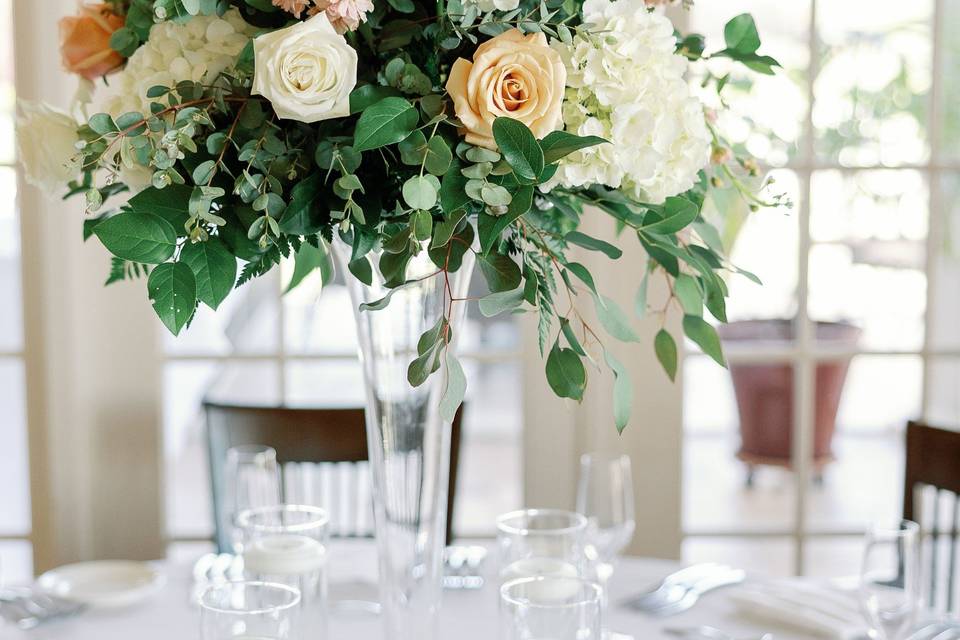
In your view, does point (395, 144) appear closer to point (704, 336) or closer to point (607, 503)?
point (704, 336)

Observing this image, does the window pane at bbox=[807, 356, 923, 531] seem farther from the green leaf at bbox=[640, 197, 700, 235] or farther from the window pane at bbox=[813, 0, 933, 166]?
the green leaf at bbox=[640, 197, 700, 235]

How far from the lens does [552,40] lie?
36.8 inches

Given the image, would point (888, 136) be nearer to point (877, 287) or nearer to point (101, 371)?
point (877, 287)

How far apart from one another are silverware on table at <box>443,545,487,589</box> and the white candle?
1.29ft

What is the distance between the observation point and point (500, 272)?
0.89 m

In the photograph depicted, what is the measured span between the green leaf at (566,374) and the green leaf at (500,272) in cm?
7

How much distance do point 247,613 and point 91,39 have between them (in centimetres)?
58

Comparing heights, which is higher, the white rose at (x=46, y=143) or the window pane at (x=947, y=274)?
the white rose at (x=46, y=143)

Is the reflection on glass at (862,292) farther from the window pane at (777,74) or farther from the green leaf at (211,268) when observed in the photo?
the green leaf at (211,268)

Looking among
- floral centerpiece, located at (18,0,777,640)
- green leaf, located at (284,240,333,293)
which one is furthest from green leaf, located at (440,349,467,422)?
green leaf, located at (284,240,333,293)

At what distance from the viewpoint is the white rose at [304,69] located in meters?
0.85

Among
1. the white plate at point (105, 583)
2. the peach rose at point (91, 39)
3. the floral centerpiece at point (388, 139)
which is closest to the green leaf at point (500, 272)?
the floral centerpiece at point (388, 139)

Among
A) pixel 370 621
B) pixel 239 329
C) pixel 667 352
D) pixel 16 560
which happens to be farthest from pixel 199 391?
pixel 667 352

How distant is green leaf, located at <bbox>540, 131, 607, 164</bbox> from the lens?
857 mm
